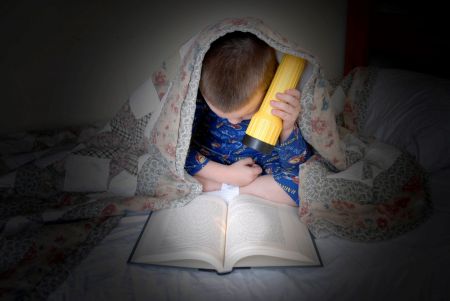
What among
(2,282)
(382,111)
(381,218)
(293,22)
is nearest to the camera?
(2,282)

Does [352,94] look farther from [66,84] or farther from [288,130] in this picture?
[66,84]

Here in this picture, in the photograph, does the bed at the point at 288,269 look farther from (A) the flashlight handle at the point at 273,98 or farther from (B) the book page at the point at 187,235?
(A) the flashlight handle at the point at 273,98

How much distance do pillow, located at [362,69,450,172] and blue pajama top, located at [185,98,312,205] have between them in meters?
0.27

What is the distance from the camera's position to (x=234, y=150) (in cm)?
98

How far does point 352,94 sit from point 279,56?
1.42 ft

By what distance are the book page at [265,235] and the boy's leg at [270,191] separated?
0.10 ft

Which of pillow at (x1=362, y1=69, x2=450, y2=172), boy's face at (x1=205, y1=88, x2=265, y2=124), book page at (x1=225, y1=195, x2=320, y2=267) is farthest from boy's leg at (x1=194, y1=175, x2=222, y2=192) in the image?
pillow at (x1=362, y1=69, x2=450, y2=172)

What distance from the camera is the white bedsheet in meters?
0.60

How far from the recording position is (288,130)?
31.6 inches

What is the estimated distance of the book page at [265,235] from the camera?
654 mm

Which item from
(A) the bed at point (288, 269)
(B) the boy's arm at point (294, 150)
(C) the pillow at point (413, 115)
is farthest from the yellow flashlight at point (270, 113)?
(C) the pillow at point (413, 115)

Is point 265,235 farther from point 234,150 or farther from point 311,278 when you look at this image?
point 234,150

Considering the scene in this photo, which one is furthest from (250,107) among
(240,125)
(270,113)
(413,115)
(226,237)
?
(413,115)

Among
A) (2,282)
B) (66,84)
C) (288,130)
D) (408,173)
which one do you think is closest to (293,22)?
(288,130)
